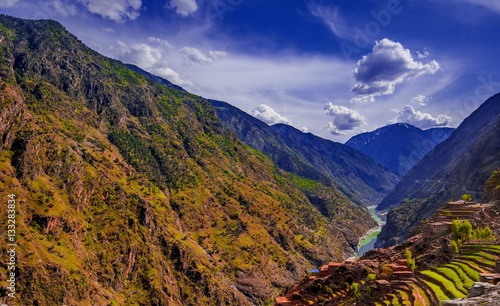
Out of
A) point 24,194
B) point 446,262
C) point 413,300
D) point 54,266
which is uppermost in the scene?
point 446,262

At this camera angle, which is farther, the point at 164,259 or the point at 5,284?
the point at 164,259

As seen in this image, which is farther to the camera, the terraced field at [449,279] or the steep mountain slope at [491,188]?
the steep mountain slope at [491,188]

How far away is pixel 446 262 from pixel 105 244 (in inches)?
5827

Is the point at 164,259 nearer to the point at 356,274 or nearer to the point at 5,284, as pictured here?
the point at 5,284

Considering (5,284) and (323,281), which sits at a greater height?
(323,281)

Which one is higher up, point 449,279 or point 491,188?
point 491,188

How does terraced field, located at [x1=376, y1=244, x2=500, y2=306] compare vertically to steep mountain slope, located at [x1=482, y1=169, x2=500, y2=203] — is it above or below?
below

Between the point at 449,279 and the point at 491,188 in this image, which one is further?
the point at 491,188

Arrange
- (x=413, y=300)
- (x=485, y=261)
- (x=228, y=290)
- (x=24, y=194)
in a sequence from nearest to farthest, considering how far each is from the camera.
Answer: (x=413, y=300) < (x=485, y=261) < (x=24, y=194) < (x=228, y=290)

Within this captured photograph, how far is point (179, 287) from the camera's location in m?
185

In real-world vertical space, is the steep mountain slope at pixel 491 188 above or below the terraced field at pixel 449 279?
above

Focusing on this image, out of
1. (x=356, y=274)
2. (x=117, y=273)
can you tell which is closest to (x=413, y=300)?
(x=356, y=274)

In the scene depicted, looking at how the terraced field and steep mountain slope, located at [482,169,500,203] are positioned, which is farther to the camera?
steep mountain slope, located at [482,169,500,203]

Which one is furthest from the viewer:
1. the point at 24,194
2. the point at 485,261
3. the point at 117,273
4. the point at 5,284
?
the point at 117,273
